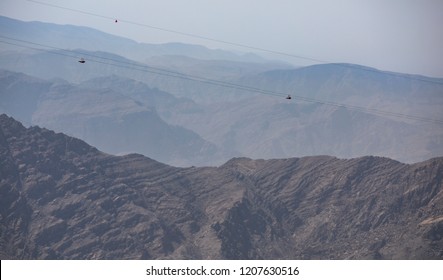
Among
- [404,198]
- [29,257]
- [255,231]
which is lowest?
[29,257]

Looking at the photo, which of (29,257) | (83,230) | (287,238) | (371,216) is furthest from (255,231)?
(29,257)

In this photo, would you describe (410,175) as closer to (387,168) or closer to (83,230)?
(387,168)

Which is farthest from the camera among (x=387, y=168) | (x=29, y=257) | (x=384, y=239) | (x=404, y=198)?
(x=387, y=168)

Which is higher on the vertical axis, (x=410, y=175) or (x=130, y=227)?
(x=410, y=175)

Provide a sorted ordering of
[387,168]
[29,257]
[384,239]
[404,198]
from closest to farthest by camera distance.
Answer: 1. [29,257]
2. [384,239]
3. [404,198]
4. [387,168]

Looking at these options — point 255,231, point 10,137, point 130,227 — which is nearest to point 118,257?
point 130,227

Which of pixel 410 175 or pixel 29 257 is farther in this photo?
pixel 410 175
